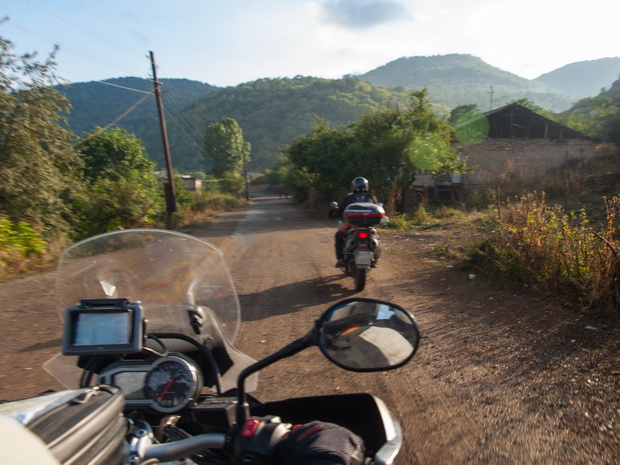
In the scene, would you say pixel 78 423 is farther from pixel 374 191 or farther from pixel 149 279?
pixel 374 191

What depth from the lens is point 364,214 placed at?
6.39m

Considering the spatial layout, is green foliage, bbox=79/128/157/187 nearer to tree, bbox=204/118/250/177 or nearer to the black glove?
the black glove

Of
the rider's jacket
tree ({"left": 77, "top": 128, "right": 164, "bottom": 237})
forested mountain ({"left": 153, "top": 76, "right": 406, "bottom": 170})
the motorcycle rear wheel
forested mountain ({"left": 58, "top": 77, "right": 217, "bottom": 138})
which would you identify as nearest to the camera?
the motorcycle rear wheel

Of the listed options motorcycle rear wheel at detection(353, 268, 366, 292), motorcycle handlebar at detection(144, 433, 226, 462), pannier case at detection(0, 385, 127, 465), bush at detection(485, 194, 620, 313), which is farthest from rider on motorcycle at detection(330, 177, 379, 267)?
pannier case at detection(0, 385, 127, 465)

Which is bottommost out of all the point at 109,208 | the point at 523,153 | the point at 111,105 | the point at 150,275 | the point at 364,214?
the point at 109,208

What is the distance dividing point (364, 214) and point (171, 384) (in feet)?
16.4

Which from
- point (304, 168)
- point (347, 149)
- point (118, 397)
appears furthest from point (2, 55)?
point (304, 168)

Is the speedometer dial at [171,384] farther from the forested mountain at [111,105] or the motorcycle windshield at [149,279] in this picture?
the forested mountain at [111,105]

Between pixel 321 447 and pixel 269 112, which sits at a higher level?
pixel 269 112

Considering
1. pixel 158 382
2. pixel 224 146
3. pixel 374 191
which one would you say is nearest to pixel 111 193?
pixel 374 191

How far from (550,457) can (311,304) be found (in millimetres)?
3713

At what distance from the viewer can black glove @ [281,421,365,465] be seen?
1.14m

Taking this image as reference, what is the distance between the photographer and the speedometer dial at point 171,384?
1644 millimetres

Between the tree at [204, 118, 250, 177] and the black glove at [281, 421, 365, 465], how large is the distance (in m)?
72.1
